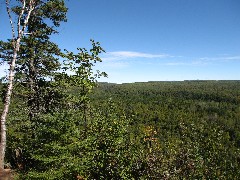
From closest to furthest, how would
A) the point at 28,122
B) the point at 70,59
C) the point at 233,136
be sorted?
1. the point at 70,59
2. the point at 28,122
3. the point at 233,136

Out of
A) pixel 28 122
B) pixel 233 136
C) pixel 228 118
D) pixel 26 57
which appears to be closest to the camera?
pixel 28 122

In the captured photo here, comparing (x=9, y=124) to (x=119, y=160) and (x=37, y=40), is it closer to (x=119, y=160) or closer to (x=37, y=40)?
(x=37, y=40)

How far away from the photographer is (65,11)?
53.8 feet

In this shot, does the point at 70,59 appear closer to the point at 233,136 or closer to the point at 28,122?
the point at 28,122

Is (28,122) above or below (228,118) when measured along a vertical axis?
above

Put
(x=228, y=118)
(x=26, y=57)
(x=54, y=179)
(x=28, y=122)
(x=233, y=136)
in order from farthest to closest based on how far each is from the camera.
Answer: (x=228, y=118)
(x=233, y=136)
(x=26, y=57)
(x=28, y=122)
(x=54, y=179)

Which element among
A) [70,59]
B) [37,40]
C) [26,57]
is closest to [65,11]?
[37,40]

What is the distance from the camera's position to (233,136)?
129 m

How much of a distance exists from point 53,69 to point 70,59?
19.2 ft

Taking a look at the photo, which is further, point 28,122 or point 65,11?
point 65,11

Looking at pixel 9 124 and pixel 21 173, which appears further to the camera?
pixel 9 124

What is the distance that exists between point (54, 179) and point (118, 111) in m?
3.60

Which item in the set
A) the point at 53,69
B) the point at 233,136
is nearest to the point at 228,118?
the point at 233,136

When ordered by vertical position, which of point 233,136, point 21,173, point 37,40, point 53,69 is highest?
point 37,40
